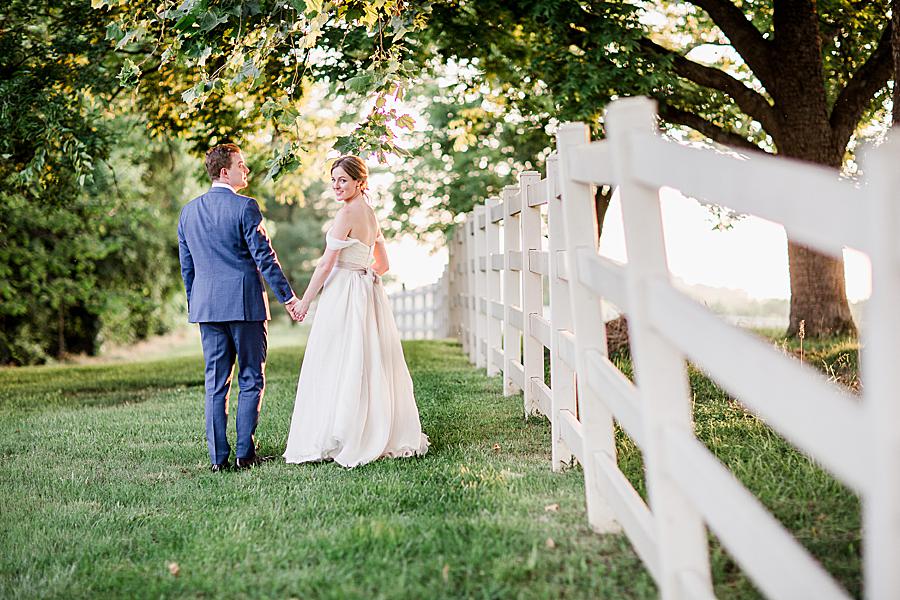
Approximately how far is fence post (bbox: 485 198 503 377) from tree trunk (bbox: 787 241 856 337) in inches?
166

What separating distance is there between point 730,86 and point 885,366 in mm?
11323

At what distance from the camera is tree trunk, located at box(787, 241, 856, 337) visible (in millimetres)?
12367

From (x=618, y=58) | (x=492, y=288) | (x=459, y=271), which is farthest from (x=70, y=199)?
(x=618, y=58)

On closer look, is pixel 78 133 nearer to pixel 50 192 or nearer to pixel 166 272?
pixel 50 192

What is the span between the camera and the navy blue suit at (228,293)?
19.9ft

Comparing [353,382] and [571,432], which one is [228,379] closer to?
[353,382]

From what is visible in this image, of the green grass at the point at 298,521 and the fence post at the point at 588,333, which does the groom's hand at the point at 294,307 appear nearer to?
the green grass at the point at 298,521

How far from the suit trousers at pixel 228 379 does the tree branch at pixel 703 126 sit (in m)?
7.76

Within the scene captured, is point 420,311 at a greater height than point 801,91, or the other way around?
point 801,91

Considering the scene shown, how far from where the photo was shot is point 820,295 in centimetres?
1243

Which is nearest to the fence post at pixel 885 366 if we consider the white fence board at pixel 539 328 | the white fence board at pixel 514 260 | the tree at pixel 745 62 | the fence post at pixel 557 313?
the fence post at pixel 557 313

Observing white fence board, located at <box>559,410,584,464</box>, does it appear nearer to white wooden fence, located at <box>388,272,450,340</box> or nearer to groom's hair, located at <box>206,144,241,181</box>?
groom's hair, located at <box>206,144,241,181</box>

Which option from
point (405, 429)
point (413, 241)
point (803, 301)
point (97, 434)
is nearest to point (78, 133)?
point (97, 434)

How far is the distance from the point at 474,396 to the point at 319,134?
1021cm
